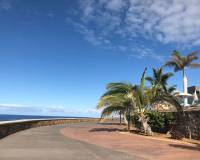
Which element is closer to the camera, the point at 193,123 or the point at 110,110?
the point at 193,123

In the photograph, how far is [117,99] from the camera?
24938mm

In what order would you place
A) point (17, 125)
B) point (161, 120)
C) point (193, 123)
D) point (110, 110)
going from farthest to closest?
point (161, 120) < point (110, 110) < point (17, 125) < point (193, 123)

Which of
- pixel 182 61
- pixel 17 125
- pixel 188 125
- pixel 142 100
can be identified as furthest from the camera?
Answer: pixel 182 61

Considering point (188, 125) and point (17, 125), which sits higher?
point (188, 125)

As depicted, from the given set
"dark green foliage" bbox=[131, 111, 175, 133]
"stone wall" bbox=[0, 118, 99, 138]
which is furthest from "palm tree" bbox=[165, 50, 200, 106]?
"dark green foliage" bbox=[131, 111, 175, 133]

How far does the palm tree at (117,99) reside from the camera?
24.7 metres

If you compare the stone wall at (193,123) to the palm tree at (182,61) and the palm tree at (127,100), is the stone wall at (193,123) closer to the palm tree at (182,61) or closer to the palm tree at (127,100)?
the palm tree at (127,100)

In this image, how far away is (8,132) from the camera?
21469mm

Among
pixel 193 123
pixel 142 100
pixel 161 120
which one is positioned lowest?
pixel 193 123

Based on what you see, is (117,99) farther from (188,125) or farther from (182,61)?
(182,61)

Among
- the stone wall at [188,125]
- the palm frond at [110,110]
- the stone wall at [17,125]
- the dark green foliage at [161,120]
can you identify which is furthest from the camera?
the dark green foliage at [161,120]

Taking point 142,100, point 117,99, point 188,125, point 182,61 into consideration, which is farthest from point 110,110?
point 182,61

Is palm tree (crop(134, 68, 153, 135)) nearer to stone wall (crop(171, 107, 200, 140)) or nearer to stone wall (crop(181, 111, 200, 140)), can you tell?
stone wall (crop(171, 107, 200, 140))

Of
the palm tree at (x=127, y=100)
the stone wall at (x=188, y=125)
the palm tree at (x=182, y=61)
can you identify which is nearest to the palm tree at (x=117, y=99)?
the palm tree at (x=127, y=100)
